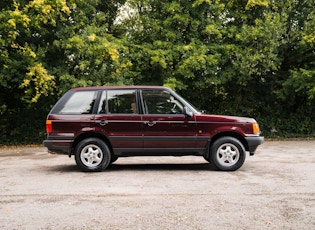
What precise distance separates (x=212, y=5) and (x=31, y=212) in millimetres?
17547

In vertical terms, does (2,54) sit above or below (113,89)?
above

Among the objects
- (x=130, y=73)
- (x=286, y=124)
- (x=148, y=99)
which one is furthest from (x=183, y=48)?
(x=148, y=99)

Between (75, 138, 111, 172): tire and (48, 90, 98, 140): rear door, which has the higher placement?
(48, 90, 98, 140): rear door

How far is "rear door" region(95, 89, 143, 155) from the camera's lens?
9.62 metres

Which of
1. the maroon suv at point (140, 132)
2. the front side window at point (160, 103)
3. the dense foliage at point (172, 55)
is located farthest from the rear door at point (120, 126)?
the dense foliage at point (172, 55)

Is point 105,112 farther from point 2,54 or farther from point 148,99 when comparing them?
point 2,54

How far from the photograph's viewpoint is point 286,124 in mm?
23344

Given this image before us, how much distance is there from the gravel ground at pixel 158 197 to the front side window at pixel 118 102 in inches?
55.3

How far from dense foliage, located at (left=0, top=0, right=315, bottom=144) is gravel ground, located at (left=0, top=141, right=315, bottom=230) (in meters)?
8.59

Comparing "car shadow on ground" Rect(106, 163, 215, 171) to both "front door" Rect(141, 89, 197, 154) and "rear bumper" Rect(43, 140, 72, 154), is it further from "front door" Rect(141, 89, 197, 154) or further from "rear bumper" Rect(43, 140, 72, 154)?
"rear bumper" Rect(43, 140, 72, 154)

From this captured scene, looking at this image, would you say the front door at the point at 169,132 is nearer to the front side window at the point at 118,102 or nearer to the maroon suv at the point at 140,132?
the maroon suv at the point at 140,132

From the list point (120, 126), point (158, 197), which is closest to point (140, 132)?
point (120, 126)

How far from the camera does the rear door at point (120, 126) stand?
9.62 meters

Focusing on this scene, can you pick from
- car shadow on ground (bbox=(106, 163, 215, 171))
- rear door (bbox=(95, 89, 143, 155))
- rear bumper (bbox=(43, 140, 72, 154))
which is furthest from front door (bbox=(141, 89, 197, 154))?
rear bumper (bbox=(43, 140, 72, 154))
